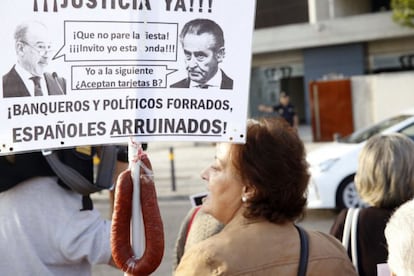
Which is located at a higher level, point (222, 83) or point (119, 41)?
point (119, 41)

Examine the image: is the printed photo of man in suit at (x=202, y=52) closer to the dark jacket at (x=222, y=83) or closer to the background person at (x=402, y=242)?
the dark jacket at (x=222, y=83)

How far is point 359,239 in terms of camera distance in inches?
124

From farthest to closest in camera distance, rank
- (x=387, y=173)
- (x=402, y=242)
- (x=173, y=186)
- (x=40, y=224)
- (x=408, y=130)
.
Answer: (x=173, y=186) → (x=408, y=130) → (x=387, y=173) → (x=40, y=224) → (x=402, y=242)

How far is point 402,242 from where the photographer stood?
199cm

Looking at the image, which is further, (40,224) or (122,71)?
(40,224)

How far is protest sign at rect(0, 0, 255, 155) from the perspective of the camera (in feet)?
7.87

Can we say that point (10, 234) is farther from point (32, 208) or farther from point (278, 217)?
point (278, 217)

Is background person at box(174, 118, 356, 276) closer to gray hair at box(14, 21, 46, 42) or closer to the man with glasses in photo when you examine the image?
the man with glasses in photo

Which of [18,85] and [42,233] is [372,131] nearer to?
[42,233]

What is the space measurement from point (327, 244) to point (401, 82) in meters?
20.7

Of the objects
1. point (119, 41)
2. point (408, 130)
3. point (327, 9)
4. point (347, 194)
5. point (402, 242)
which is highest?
point (327, 9)

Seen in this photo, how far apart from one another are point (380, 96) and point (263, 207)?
21.0 m

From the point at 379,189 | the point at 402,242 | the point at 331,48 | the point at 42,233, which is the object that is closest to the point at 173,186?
the point at 379,189

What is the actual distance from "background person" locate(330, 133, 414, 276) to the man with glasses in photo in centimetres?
155
